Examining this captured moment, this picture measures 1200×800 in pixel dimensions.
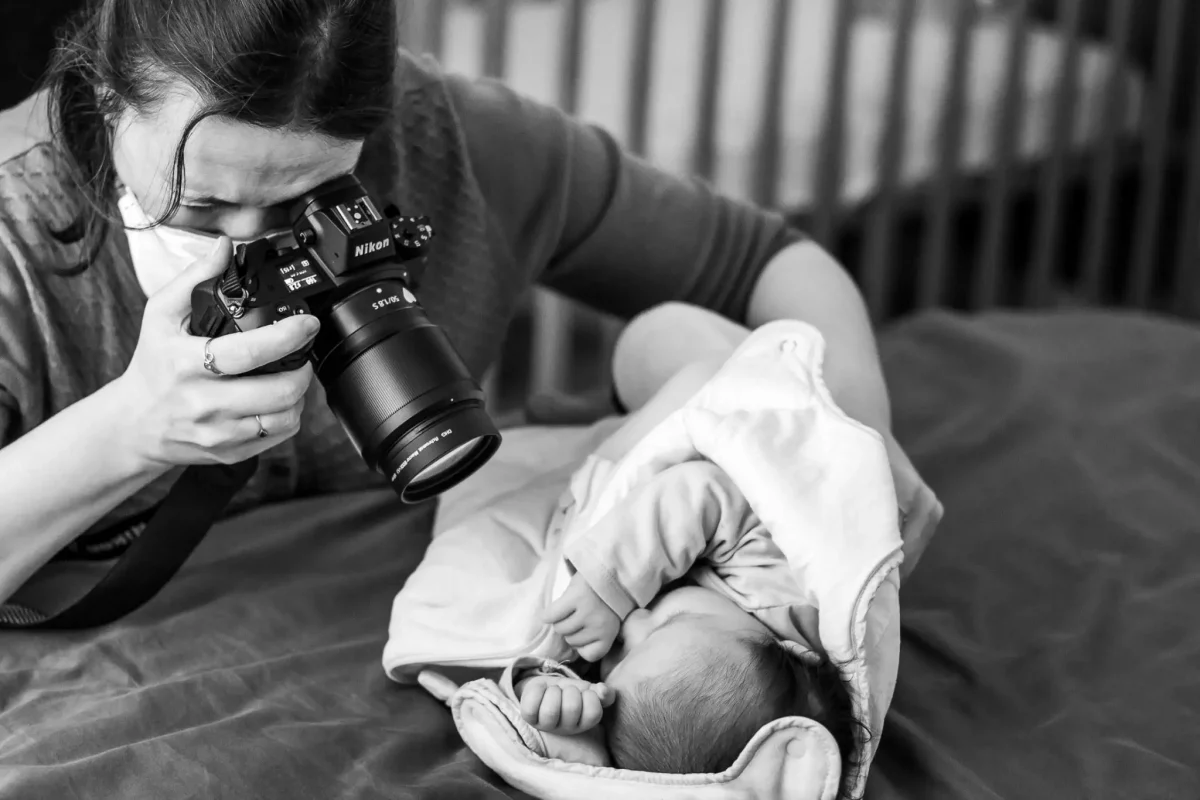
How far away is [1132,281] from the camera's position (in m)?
2.40

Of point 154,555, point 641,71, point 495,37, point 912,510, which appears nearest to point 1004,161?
point 641,71

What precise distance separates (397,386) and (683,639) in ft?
0.88

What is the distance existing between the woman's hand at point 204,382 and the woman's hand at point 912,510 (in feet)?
1.59

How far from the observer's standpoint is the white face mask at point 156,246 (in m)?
0.97

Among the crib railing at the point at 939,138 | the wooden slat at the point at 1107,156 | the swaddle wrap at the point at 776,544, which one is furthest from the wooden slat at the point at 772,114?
the swaddle wrap at the point at 776,544

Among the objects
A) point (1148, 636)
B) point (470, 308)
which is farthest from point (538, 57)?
point (1148, 636)

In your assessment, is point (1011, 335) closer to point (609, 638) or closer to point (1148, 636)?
point (1148, 636)

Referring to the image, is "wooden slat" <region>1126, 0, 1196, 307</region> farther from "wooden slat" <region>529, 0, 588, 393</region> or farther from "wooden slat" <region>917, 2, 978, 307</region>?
"wooden slat" <region>529, 0, 588, 393</region>

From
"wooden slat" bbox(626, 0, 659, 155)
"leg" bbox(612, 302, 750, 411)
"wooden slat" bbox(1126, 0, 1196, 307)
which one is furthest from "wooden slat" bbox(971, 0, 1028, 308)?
"leg" bbox(612, 302, 750, 411)

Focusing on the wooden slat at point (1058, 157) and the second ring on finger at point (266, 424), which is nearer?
the second ring on finger at point (266, 424)

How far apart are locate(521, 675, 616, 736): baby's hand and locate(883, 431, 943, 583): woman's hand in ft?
0.99

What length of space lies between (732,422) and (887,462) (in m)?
0.13

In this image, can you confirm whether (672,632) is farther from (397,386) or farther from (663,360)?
(663,360)

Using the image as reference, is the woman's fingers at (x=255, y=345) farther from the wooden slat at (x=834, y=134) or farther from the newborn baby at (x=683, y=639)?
the wooden slat at (x=834, y=134)
